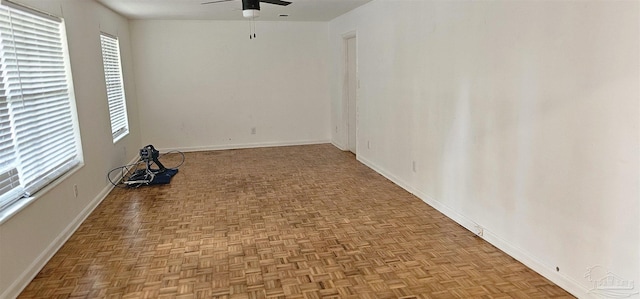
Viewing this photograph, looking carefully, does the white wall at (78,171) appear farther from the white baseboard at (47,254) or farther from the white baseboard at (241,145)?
the white baseboard at (241,145)

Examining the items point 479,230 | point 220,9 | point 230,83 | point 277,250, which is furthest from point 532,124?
point 230,83

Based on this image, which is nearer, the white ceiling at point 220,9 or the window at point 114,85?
the white ceiling at point 220,9

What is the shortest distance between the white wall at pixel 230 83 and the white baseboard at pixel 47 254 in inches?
117

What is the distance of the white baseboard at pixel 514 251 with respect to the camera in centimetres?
242

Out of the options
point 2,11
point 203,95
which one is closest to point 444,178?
point 2,11

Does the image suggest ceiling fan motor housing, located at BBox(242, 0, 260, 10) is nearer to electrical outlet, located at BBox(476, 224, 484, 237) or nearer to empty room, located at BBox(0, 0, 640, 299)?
empty room, located at BBox(0, 0, 640, 299)

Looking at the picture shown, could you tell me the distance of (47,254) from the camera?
2971 mm

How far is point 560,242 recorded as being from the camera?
251 centimetres

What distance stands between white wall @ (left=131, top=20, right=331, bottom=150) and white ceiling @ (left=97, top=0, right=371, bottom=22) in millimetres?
384

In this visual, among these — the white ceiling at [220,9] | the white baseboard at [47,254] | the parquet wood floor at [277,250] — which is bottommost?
the parquet wood floor at [277,250]

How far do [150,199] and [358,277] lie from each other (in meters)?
2.70

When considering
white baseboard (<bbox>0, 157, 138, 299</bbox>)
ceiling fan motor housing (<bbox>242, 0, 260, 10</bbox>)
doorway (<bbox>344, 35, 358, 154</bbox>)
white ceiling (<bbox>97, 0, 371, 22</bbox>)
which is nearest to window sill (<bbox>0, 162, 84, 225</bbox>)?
white baseboard (<bbox>0, 157, 138, 299</bbox>)

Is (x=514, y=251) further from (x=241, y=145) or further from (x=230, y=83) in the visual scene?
(x=230, y=83)

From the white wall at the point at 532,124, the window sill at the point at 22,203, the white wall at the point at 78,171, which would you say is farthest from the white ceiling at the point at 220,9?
the window sill at the point at 22,203
